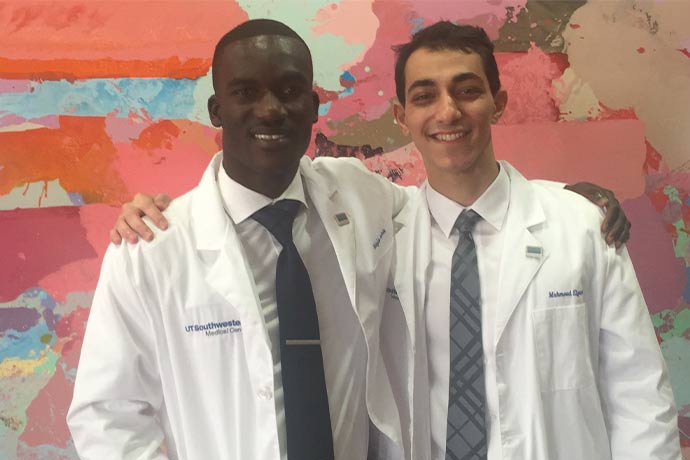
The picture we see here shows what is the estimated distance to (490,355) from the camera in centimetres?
139

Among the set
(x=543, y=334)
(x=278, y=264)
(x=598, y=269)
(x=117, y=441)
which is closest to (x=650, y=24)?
(x=598, y=269)

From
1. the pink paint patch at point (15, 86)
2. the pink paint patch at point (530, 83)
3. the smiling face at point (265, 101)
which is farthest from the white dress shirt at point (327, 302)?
the pink paint patch at point (530, 83)

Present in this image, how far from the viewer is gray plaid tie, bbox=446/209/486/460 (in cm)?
137

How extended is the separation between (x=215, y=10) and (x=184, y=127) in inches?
15.2

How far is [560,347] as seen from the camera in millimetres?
1382

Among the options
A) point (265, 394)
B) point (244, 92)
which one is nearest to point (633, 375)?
point (265, 394)

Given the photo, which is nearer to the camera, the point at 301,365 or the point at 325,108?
the point at 301,365

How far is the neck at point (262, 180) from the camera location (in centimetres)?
136

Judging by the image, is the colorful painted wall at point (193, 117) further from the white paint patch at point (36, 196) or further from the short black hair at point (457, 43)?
the short black hair at point (457, 43)

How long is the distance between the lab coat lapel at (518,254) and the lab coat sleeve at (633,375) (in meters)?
0.18

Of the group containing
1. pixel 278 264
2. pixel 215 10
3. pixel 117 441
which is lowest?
pixel 117 441

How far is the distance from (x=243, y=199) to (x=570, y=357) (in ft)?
2.79

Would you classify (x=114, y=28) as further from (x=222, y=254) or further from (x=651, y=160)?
(x=651, y=160)

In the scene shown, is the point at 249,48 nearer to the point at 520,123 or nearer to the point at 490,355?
the point at 490,355
